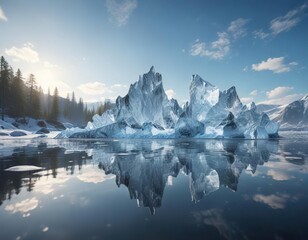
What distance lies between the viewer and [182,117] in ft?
141

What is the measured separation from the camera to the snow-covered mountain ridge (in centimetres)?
4206

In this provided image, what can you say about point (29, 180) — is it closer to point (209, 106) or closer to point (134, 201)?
point (134, 201)

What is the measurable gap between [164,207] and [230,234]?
1.83 metres

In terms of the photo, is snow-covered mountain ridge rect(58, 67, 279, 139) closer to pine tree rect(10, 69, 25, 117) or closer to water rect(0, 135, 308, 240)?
pine tree rect(10, 69, 25, 117)

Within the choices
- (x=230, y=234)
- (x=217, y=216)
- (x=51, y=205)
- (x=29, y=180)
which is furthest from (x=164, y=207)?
(x=29, y=180)

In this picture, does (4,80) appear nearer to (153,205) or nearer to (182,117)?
(182,117)

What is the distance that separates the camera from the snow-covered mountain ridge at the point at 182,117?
138 ft

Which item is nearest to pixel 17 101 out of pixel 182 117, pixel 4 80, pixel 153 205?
pixel 4 80

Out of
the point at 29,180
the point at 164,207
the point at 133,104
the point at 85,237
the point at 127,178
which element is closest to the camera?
the point at 85,237

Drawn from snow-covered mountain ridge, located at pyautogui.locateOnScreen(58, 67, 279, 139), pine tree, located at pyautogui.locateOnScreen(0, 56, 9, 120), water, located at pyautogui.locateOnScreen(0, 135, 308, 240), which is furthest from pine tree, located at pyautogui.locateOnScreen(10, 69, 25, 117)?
water, located at pyautogui.locateOnScreen(0, 135, 308, 240)

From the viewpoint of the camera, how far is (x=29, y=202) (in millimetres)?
5430

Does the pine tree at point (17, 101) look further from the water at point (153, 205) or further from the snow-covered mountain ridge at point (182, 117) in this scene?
the water at point (153, 205)

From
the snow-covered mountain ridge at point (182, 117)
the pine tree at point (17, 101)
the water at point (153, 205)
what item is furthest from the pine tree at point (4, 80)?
the water at point (153, 205)

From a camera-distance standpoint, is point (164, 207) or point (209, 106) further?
point (209, 106)
